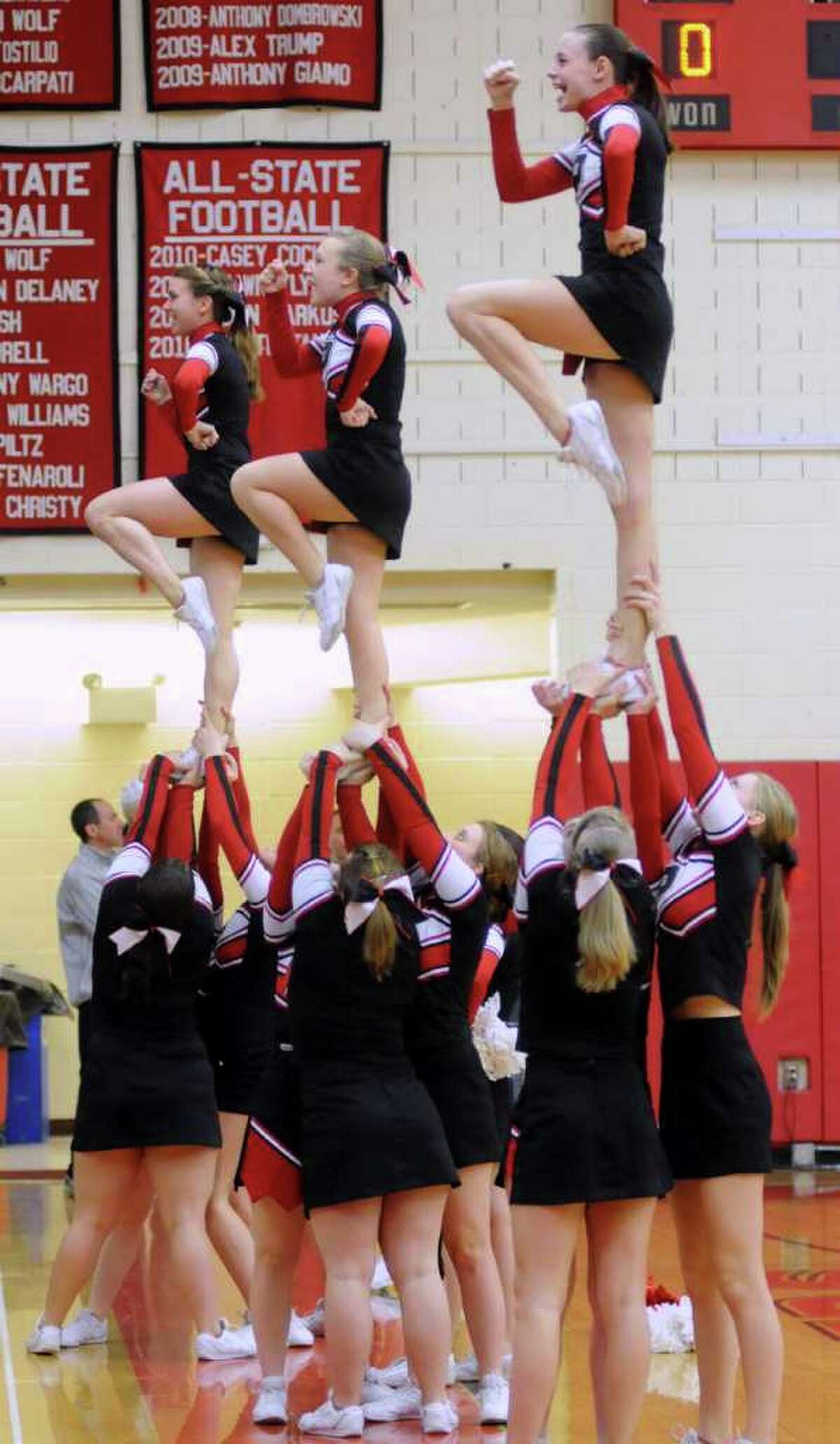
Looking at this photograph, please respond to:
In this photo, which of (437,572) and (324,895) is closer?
(324,895)

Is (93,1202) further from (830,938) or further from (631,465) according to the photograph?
(830,938)

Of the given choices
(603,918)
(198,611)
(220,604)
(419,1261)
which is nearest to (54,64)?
(220,604)

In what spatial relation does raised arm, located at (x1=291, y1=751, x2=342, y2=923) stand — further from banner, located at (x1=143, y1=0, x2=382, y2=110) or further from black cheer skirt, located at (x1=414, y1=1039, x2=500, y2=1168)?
banner, located at (x1=143, y1=0, x2=382, y2=110)

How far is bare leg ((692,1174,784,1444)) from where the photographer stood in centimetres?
536

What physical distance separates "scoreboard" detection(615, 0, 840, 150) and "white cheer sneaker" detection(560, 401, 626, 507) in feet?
22.2

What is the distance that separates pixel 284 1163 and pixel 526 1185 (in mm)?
1236

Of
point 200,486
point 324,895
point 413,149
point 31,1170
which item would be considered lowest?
point 31,1170

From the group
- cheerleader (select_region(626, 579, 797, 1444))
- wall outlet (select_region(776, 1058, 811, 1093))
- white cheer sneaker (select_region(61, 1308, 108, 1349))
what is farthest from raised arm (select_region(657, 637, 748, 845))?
wall outlet (select_region(776, 1058, 811, 1093))

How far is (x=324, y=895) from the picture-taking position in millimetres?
5875

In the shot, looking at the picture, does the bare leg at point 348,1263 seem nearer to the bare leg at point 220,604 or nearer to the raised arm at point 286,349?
the bare leg at point 220,604

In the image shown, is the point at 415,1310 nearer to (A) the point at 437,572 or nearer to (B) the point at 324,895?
(B) the point at 324,895

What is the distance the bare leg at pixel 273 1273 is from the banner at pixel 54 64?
25.4 feet

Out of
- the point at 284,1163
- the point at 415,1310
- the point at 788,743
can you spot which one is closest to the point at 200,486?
the point at 284,1163

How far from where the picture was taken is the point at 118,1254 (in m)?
7.68
